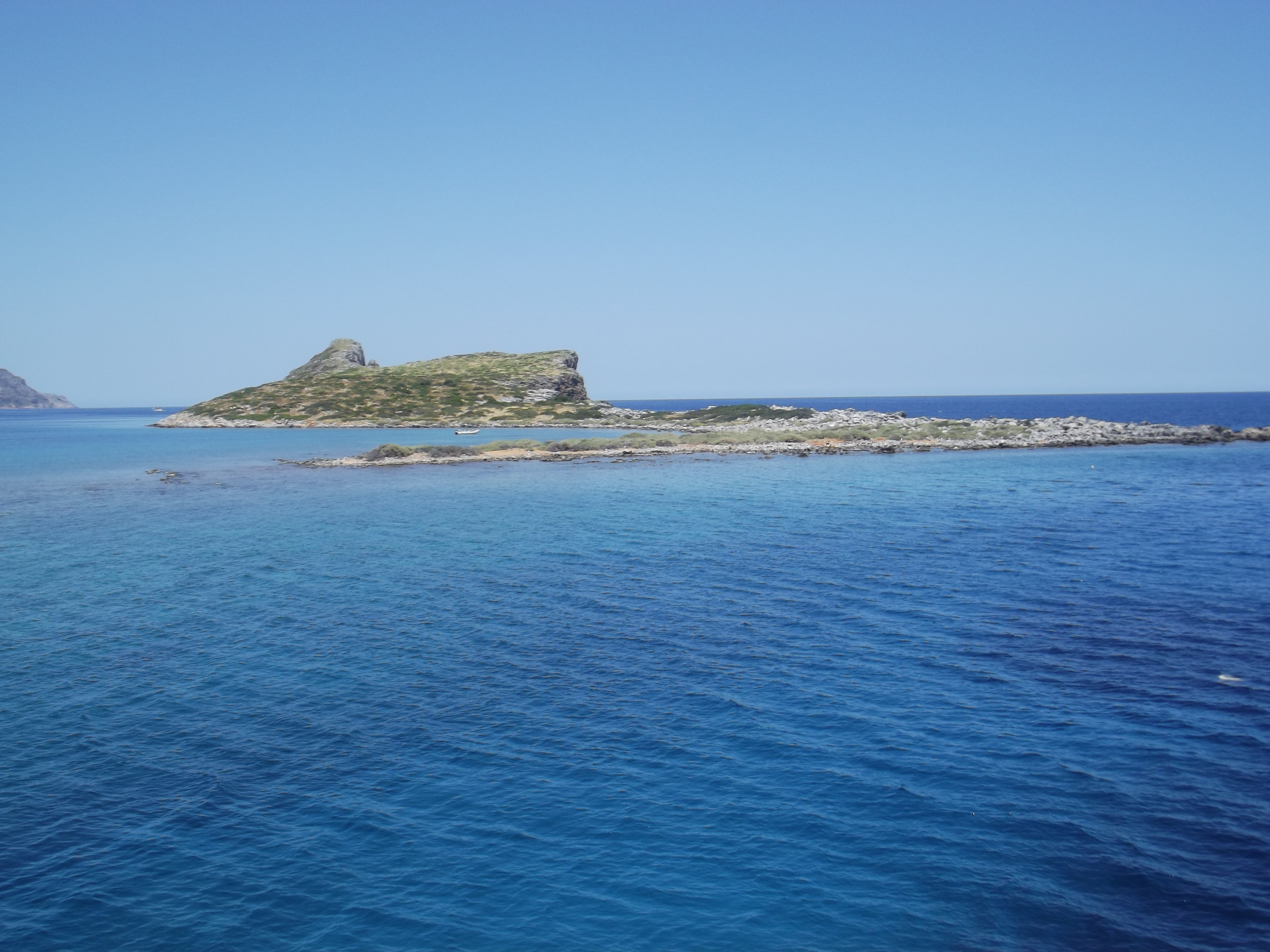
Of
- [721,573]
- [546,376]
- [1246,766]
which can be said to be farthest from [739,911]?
[546,376]

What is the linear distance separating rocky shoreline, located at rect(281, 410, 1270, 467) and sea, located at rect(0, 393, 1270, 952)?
48.0 metres

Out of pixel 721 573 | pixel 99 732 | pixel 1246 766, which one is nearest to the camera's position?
pixel 1246 766

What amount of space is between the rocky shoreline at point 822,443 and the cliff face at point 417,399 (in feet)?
180

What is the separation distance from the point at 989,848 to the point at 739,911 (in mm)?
4491

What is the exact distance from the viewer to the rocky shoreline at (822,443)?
291 feet

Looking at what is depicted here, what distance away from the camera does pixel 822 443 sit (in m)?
98.1

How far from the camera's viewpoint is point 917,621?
26.8m

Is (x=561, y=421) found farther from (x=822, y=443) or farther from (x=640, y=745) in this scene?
(x=640, y=745)

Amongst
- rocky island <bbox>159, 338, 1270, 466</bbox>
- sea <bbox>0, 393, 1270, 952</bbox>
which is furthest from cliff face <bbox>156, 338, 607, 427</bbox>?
sea <bbox>0, 393, 1270, 952</bbox>

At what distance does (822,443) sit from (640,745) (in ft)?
274

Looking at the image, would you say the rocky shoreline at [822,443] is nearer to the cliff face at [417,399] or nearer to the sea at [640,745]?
the sea at [640,745]

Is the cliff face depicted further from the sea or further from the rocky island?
the sea

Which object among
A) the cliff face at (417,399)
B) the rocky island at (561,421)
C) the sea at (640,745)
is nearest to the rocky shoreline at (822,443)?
the rocky island at (561,421)

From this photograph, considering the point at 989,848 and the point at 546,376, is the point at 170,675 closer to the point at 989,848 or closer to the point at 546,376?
the point at 989,848
